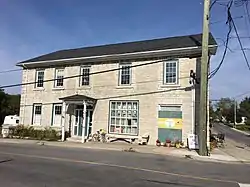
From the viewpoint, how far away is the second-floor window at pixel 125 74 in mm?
22808

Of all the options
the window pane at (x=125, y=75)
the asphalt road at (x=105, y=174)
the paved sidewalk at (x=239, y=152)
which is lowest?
the paved sidewalk at (x=239, y=152)

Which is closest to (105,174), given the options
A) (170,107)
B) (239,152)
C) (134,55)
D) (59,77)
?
(170,107)

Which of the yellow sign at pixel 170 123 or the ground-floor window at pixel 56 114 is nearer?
the yellow sign at pixel 170 123

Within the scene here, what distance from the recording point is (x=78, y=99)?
23250 millimetres

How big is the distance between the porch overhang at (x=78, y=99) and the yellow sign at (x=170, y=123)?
5478 millimetres

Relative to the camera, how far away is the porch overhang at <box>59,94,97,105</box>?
2306 centimetres

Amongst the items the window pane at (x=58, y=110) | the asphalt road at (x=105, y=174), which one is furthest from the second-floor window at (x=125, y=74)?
the asphalt road at (x=105, y=174)

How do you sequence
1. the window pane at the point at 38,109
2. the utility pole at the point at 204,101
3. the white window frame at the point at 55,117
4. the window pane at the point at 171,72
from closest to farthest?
the utility pole at the point at 204,101 < the window pane at the point at 171,72 < the white window frame at the point at 55,117 < the window pane at the point at 38,109

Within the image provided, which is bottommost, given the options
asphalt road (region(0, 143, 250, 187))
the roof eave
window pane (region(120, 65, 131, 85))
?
asphalt road (region(0, 143, 250, 187))

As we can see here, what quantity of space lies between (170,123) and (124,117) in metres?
3.53

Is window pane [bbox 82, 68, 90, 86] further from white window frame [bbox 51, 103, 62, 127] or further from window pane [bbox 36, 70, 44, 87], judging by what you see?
window pane [bbox 36, 70, 44, 87]

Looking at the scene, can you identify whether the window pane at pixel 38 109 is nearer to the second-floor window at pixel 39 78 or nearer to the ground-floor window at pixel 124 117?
the second-floor window at pixel 39 78

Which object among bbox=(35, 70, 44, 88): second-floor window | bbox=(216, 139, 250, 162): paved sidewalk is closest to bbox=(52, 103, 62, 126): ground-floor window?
bbox=(35, 70, 44, 88): second-floor window

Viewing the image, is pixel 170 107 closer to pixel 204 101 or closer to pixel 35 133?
pixel 204 101
